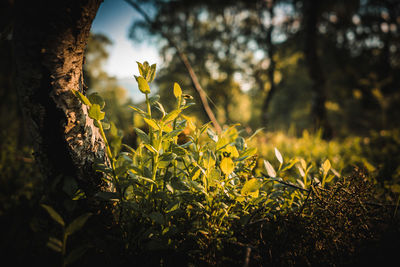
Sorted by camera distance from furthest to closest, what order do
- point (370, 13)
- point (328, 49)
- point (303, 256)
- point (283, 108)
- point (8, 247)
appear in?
point (283, 108)
point (328, 49)
point (370, 13)
point (8, 247)
point (303, 256)

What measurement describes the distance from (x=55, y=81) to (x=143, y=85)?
0.29m

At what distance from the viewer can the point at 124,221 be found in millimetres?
622

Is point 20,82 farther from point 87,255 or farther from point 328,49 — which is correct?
point 328,49

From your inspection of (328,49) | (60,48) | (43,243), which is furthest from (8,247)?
(328,49)

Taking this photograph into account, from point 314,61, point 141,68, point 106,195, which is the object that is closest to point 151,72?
point 141,68

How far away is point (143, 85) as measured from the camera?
0.57 m

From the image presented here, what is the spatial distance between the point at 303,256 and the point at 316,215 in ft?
0.50

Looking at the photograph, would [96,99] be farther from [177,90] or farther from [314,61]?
[314,61]

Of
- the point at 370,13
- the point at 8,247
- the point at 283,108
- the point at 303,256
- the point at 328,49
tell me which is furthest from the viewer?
the point at 283,108

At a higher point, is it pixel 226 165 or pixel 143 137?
pixel 143 137

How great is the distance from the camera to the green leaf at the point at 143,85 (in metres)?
0.55

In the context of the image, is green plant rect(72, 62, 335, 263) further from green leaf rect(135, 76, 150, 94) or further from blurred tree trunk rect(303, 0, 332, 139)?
blurred tree trunk rect(303, 0, 332, 139)

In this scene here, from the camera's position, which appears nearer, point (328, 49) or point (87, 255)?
point (87, 255)

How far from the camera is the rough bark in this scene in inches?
21.9
